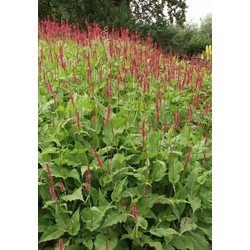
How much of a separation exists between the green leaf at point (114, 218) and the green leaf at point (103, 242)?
0.06m

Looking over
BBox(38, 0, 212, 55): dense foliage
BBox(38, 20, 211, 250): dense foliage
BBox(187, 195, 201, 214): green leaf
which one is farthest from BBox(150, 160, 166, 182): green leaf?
BBox(38, 0, 212, 55): dense foliage

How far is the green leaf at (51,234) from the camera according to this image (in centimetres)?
170

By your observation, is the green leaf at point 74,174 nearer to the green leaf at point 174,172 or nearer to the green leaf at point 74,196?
the green leaf at point 74,196

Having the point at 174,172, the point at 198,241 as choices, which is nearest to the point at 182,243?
the point at 198,241

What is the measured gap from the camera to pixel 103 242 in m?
1.70

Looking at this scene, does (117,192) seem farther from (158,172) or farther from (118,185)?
(158,172)

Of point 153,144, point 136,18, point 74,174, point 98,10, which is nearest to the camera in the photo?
point 74,174

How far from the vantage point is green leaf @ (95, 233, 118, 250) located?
5.52 ft

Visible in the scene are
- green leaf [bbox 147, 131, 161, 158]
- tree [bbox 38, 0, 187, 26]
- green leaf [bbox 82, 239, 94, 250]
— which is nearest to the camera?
green leaf [bbox 82, 239, 94, 250]

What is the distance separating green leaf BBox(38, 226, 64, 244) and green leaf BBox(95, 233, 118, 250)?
0.57 ft

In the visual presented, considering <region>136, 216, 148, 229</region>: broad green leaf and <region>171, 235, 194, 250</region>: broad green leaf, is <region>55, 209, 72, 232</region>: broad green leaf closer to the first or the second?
<region>136, 216, 148, 229</region>: broad green leaf

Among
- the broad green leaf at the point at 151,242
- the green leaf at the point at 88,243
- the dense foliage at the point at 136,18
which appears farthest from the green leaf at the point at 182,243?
the dense foliage at the point at 136,18

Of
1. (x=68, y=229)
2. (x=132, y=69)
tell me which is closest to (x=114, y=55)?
(x=132, y=69)

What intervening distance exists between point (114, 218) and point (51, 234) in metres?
0.30
